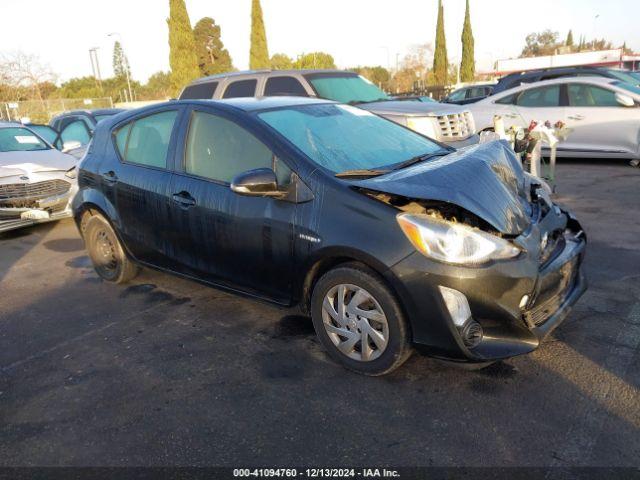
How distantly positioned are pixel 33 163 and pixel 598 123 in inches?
375

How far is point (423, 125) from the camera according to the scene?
771 cm

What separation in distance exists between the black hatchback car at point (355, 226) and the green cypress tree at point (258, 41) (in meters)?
38.7

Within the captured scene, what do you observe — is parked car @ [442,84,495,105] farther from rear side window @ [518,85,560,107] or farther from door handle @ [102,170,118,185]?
door handle @ [102,170,118,185]

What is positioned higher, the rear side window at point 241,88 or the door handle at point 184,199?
the rear side window at point 241,88

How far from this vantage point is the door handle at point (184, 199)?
152 inches

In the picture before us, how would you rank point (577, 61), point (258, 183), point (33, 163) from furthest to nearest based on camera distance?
point (577, 61) < point (33, 163) < point (258, 183)

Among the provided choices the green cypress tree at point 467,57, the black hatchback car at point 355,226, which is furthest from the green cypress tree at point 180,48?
the black hatchback car at point 355,226

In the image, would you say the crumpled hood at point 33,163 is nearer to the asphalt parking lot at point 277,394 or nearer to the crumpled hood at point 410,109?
the asphalt parking lot at point 277,394

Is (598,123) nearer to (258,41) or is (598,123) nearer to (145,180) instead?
(145,180)

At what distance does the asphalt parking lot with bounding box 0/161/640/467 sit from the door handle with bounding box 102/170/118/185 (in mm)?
1071

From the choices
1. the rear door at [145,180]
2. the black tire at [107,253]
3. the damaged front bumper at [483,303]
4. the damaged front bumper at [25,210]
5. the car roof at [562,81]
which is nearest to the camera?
the damaged front bumper at [483,303]

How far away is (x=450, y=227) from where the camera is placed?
2.86 meters

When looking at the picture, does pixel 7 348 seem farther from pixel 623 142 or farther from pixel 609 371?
pixel 623 142

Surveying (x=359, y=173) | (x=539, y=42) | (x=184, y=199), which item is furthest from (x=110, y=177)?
(x=539, y=42)
